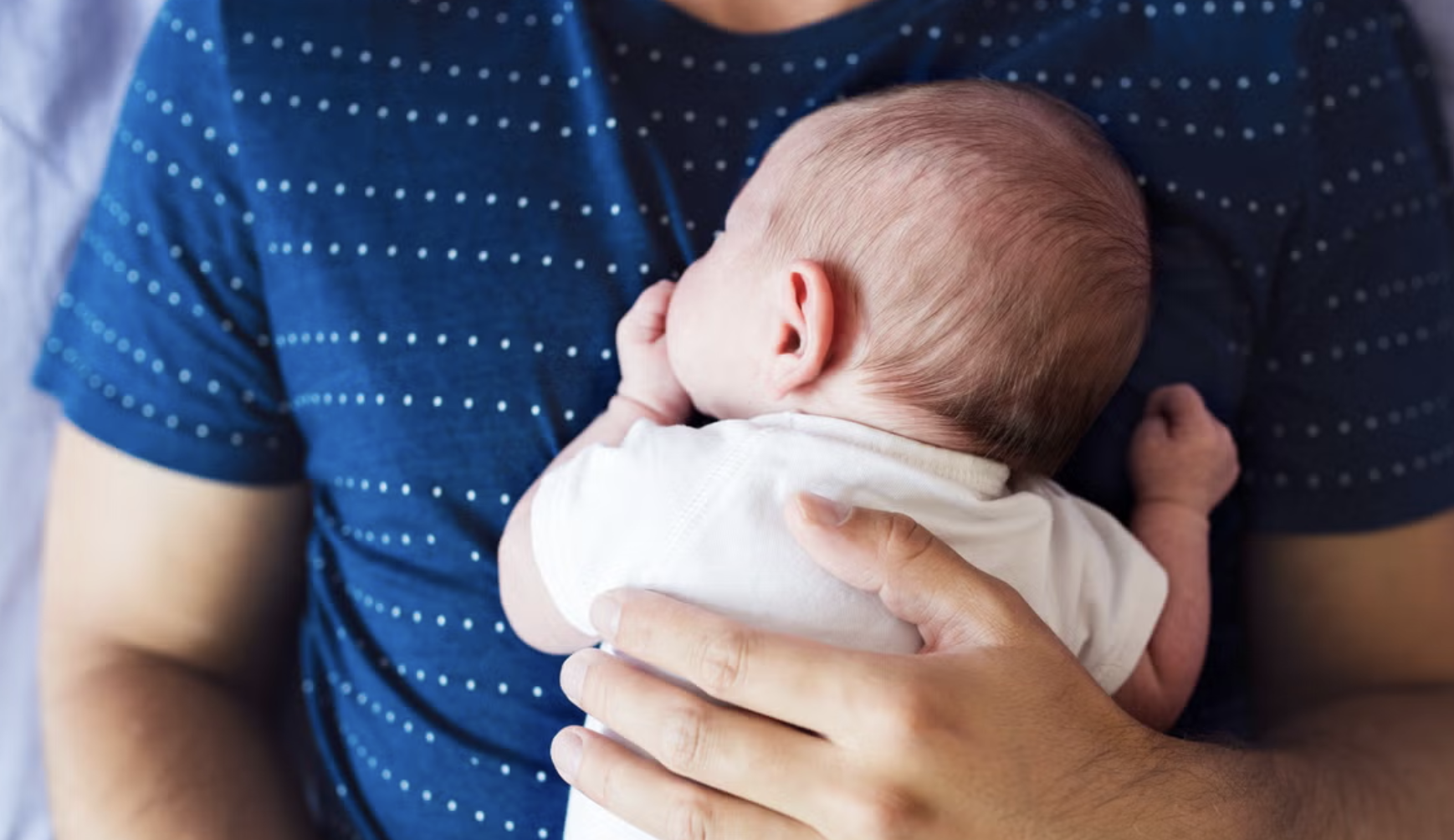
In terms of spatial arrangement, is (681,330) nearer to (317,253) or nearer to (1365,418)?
(317,253)

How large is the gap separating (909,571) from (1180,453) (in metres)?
0.33

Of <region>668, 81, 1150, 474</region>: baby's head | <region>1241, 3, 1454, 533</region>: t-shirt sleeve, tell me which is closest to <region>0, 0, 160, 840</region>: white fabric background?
<region>668, 81, 1150, 474</region>: baby's head

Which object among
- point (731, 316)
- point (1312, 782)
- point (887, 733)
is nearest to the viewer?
point (887, 733)

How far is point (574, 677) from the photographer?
0.83m

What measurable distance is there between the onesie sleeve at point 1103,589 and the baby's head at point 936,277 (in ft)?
0.18

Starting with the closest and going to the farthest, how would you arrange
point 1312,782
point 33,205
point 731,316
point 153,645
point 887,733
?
point 887,733 < point 731,316 < point 1312,782 < point 153,645 < point 33,205

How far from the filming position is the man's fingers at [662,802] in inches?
30.7

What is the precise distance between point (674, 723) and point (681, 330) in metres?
0.28

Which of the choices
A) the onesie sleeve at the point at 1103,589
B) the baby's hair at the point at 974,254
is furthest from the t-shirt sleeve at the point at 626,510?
the onesie sleeve at the point at 1103,589

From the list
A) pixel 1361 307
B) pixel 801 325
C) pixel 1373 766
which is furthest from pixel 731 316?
pixel 1373 766

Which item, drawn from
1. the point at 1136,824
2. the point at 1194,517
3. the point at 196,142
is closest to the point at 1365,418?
the point at 1194,517

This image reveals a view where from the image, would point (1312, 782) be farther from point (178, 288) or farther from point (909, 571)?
point (178, 288)

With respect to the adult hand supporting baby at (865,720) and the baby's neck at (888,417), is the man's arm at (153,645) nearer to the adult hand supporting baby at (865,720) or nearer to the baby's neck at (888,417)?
the adult hand supporting baby at (865,720)

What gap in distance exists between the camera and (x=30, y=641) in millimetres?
1280
